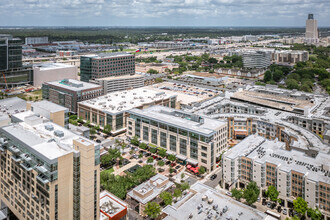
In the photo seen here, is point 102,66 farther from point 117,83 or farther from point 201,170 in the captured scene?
Answer: point 201,170

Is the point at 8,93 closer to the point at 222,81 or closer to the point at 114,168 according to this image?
the point at 114,168

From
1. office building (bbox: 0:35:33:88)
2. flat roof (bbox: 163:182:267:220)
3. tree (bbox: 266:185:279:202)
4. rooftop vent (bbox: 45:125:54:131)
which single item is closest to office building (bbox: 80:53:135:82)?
office building (bbox: 0:35:33:88)

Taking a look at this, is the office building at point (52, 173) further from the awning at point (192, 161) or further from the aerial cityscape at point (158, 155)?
the awning at point (192, 161)

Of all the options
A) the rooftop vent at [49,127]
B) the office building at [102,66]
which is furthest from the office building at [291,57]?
the rooftop vent at [49,127]

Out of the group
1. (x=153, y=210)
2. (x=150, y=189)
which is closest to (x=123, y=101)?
(x=150, y=189)

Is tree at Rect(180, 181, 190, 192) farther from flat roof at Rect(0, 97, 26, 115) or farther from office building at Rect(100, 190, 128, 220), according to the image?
flat roof at Rect(0, 97, 26, 115)

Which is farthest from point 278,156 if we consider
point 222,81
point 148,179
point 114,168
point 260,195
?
point 222,81

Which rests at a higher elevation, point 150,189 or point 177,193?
point 150,189
